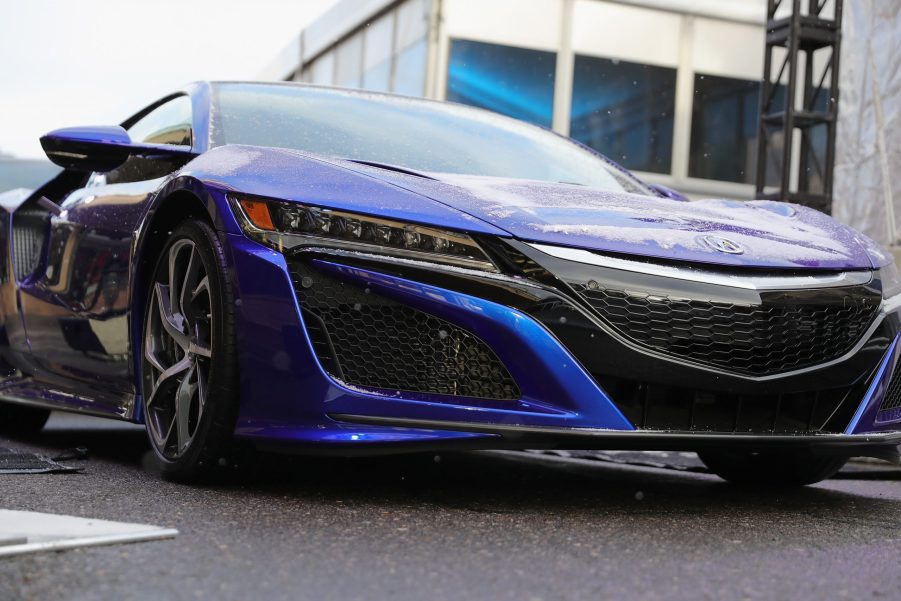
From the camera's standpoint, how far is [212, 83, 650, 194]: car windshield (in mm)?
3986

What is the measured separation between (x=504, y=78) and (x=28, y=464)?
15.0 meters

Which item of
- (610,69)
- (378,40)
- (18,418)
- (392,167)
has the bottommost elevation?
(18,418)

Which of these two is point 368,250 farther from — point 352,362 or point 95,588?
point 95,588

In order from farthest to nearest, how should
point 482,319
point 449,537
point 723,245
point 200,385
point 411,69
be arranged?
point 411,69 < point 200,385 < point 723,245 < point 482,319 < point 449,537

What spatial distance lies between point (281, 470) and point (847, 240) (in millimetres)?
1749

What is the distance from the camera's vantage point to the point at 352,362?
309 cm

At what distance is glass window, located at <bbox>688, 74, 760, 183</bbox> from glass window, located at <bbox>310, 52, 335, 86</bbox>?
21.1 ft

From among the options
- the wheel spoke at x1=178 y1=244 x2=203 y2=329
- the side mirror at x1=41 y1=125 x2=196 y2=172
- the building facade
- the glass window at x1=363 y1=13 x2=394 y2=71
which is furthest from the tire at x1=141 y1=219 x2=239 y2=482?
the glass window at x1=363 y1=13 x2=394 y2=71

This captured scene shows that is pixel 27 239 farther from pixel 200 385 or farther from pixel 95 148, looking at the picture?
pixel 200 385

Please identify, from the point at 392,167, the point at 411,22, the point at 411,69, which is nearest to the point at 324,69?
the point at 411,22

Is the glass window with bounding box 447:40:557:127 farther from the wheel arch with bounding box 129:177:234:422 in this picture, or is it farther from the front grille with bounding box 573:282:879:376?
the front grille with bounding box 573:282:879:376

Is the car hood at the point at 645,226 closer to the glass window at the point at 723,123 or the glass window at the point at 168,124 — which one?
the glass window at the point at 168,124

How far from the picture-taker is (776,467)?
4.20 meters

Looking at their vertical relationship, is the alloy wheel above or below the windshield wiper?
below
